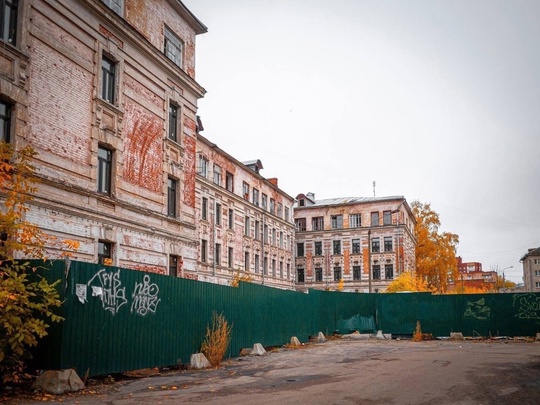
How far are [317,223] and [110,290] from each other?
59.2 m

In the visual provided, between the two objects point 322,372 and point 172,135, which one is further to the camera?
point 172,135

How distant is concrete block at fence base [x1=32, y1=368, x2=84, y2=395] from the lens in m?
10.4

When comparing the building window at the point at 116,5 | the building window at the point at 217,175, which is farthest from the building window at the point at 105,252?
the building window at the point at 217,175

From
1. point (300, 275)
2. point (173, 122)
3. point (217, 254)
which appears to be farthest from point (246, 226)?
point (173, 122)

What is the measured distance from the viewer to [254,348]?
19.8 meters

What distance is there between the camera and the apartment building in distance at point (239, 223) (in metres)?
41.5

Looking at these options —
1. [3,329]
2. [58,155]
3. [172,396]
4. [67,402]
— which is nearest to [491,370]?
[172,396]

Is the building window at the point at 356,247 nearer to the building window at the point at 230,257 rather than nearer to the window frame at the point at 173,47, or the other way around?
the building window at the point at 230,257

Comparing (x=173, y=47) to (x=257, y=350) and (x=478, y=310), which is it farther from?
(x=478, y=310)

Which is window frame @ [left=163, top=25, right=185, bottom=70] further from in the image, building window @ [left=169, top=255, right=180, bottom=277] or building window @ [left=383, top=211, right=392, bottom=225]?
building window @ [left=383, top=211, right=392, bottom=225]

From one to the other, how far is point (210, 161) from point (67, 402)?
33418 mm

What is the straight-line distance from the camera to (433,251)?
6562cm

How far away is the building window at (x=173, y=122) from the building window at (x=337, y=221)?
4739cm

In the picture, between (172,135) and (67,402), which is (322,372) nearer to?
(67,402)
